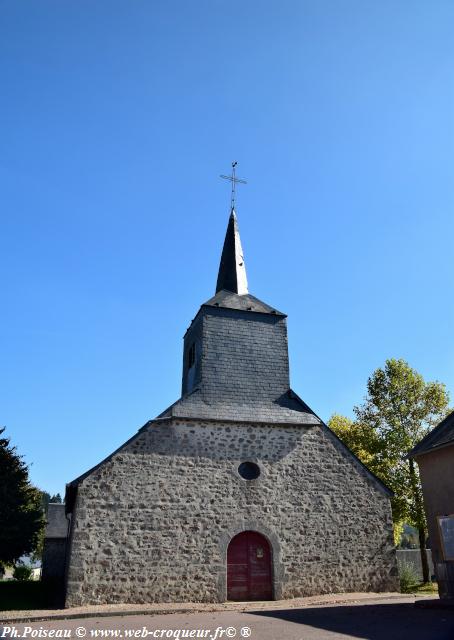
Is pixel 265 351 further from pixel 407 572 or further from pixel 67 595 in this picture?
pixel 407 572

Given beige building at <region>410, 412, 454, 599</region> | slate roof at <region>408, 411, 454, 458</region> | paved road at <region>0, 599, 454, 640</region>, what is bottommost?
paved road at <region>0, 599, 454, 640</region>

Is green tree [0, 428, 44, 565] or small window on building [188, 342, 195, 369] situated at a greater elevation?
small window on building [188, 342, 195, 369]

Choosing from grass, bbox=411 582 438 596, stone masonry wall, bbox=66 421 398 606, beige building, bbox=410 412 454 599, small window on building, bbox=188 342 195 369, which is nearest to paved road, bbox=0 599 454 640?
beige building, bbox=410 412 454 599

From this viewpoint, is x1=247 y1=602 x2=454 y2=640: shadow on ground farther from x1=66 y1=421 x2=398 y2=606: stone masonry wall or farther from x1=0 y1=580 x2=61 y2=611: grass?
x1=0 y1=580 x2=61 y2=611: grass

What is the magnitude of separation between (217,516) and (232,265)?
372 inches

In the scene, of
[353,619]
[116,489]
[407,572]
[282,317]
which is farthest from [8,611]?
[407,572]

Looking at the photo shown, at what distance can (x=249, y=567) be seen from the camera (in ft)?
43.9

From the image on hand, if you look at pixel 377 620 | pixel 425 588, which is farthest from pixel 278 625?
pixel 425 588

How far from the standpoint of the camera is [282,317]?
17.6 meters

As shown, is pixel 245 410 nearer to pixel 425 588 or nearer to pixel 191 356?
pixel 191 356

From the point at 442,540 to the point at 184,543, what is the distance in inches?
253

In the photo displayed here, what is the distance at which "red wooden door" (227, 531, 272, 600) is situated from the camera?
13164 mm

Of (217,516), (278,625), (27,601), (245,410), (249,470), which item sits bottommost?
(27,601)

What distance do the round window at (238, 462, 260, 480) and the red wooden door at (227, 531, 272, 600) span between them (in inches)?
59.7
